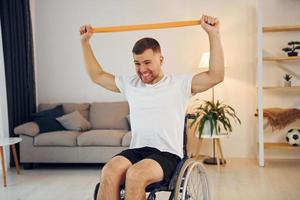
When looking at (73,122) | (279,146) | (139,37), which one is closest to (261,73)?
(279,146)

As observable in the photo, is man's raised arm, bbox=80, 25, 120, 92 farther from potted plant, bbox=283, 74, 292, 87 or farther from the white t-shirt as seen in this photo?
potted plant, bbox=283, 74, 292, 87

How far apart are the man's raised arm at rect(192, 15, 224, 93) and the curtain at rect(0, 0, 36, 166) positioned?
2.81 meters

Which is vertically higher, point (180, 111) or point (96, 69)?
point (96, 69)

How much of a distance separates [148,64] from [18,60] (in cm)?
277

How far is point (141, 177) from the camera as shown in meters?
1.76

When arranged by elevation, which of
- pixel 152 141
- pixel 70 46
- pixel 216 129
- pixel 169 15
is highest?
pixel 169 15

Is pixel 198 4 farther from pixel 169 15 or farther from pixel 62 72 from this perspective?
pixel 62 72

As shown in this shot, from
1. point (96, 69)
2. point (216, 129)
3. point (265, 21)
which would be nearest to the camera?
point (96, 69)

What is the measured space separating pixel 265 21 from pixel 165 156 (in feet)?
9.76

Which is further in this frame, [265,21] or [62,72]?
[62,72]

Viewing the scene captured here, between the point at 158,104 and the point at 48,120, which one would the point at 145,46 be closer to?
the point at 158,104

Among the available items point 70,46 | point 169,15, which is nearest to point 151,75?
point 169,15

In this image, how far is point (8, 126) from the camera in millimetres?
4195

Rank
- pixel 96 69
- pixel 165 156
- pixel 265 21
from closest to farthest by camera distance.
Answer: pixel 165 156, pixel 96 69, pixel 265 21
